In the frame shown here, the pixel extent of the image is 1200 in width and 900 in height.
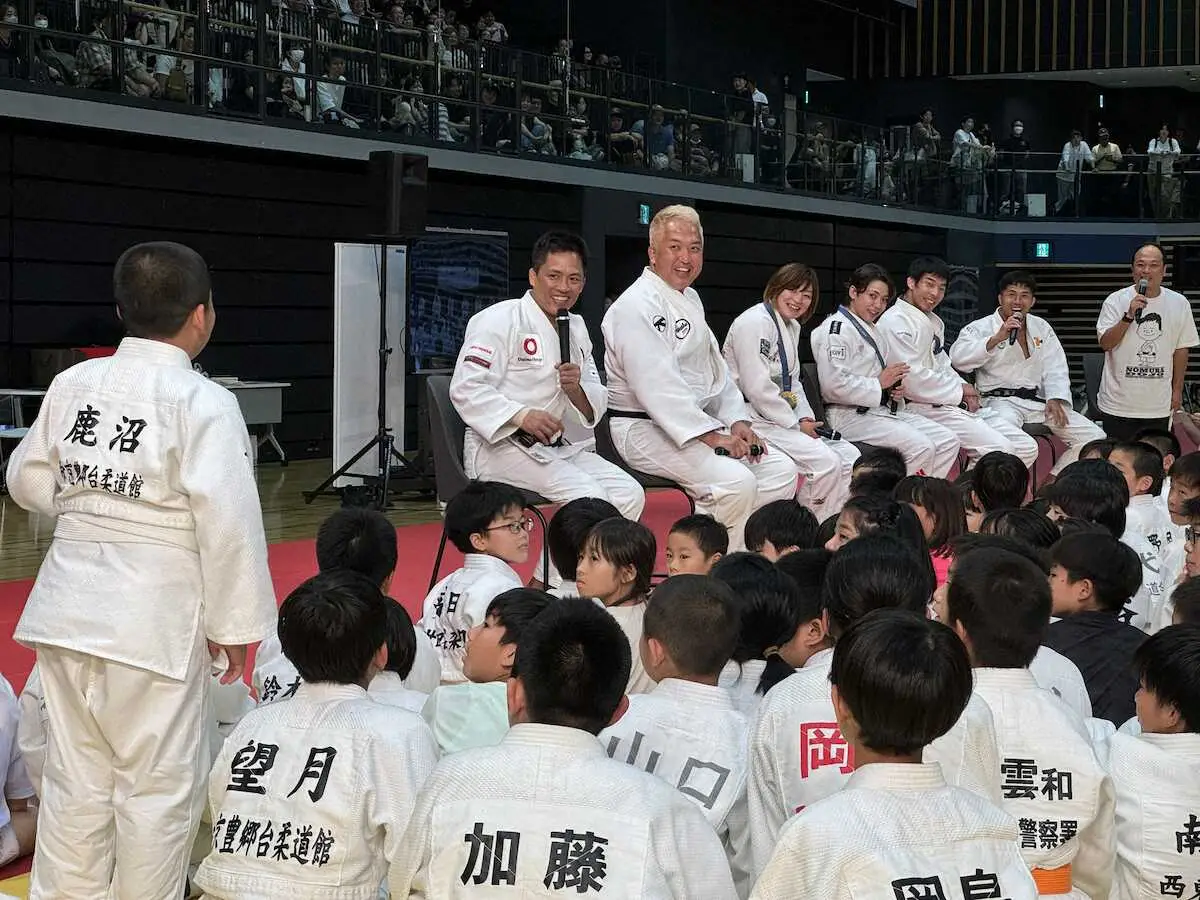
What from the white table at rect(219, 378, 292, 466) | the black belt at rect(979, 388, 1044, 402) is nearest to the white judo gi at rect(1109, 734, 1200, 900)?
the black belt at rect(979, 388, 1044, 402)

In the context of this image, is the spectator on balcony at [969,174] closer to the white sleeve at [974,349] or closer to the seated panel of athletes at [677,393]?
the white sleeve at [974,349]

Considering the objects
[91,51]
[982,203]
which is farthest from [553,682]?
[982,203]

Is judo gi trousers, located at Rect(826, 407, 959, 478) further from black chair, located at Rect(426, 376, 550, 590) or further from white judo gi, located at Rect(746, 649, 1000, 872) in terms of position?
white judo gi, located at Rect(746, 649, 1000, 872)

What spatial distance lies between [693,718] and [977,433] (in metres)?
5.57

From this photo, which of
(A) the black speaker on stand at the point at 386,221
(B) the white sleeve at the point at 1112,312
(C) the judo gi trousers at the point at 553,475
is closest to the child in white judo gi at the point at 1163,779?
(C) the judo gi trousers at the point at 553,475

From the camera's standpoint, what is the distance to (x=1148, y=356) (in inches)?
348

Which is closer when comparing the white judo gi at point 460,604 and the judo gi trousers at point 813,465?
the white judo gi at point 460,604

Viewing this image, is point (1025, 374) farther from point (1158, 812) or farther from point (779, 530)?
point (1158, 812)

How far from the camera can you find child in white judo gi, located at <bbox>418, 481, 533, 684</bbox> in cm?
394

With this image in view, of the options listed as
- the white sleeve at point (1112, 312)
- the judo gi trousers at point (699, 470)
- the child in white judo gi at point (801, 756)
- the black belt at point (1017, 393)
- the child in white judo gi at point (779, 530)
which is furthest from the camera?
the white sleeve at point (1112, 312)

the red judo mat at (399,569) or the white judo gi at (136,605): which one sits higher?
the white judo gi at (136,605)

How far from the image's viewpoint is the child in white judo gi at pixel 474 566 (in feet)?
12.9

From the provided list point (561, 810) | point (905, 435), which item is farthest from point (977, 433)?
point (561, 810)

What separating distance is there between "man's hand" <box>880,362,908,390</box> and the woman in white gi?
0.88 m
